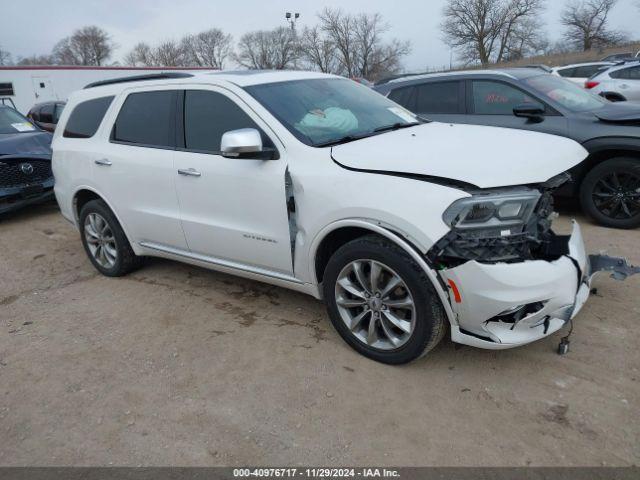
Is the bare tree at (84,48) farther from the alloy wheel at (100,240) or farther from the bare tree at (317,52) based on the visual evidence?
the alloy wheel at (100,240)

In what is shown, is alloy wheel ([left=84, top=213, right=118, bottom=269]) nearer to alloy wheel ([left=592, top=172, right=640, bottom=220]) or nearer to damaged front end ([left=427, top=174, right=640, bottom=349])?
damaged front end ([left=427, top=174, right=640, bottom=349])

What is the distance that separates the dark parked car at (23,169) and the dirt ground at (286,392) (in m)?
3.51

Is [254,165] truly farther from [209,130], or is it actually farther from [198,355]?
[198,355]

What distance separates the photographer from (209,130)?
376 cm

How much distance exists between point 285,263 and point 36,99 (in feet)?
89.6

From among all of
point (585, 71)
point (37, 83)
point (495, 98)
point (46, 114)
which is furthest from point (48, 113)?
point (585, 71)

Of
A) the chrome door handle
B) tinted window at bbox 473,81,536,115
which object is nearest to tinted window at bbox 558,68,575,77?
tinted window at bbox 473,81,536,115

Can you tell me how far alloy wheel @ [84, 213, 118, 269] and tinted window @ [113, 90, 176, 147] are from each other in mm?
878

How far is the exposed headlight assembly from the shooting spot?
265 centimetres

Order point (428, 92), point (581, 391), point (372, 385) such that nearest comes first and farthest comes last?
point (581, 391), point (372, 385), point (428, 92)

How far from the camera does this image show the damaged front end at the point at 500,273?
103 inches

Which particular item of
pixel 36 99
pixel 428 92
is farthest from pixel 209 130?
pixel 36 99

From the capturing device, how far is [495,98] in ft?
19.8

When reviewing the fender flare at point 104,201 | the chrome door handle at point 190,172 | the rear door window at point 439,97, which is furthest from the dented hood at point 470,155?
the rear door window at point 439,97
